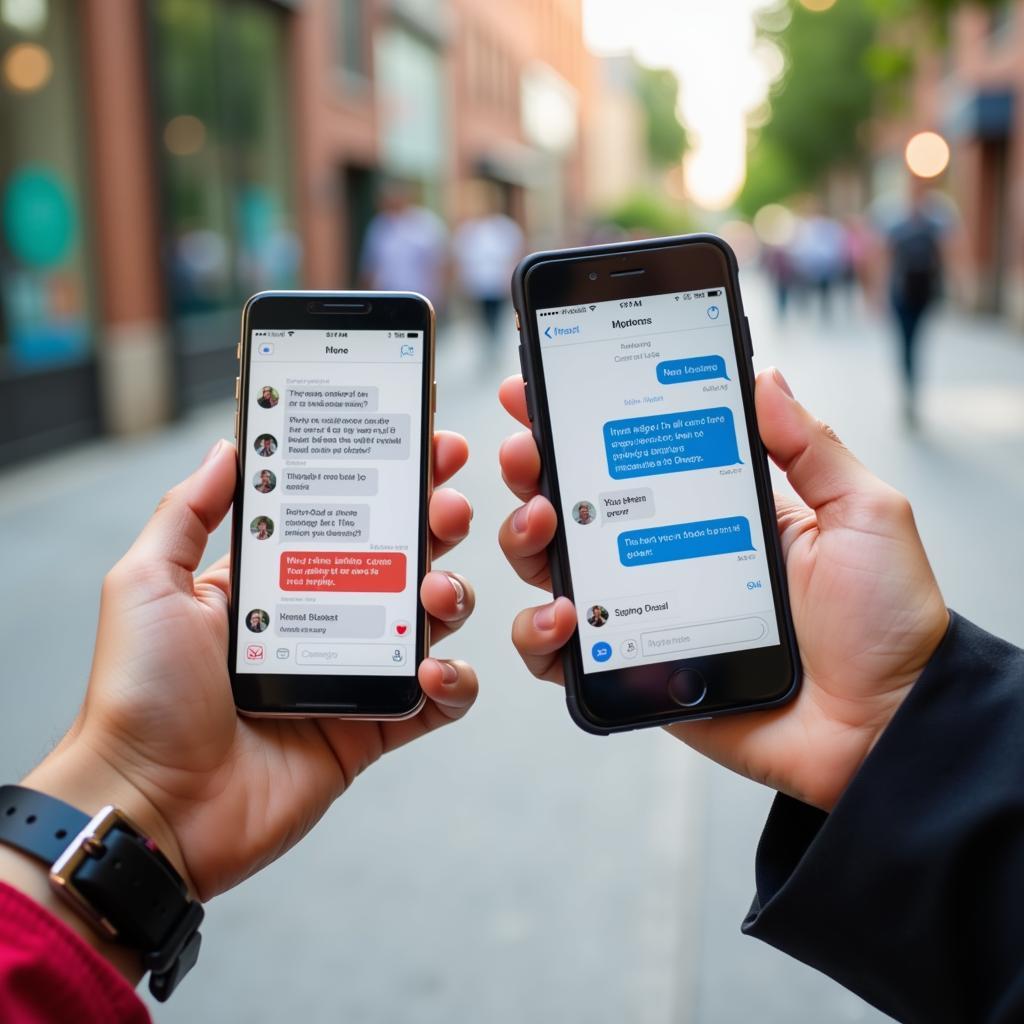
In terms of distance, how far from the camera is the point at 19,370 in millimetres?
10617

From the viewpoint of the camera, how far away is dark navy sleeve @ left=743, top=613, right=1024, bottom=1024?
1.55 metres

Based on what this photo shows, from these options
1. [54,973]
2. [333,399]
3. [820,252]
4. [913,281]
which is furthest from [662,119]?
[54,973]

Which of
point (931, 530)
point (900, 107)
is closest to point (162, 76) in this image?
point (900, 107)

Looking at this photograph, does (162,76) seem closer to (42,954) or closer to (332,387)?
(332,387)

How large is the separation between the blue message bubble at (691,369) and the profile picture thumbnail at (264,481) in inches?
26.2

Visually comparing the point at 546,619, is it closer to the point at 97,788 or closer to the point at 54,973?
the point at 97,788

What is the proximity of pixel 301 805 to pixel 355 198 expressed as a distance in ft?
68.7

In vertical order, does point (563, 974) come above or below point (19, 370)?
below

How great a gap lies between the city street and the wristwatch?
352mm

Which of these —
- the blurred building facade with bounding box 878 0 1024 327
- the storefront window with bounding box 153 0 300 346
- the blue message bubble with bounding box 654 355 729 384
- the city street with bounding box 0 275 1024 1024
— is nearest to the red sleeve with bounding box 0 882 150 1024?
the city street with bounding box 0 275 1024 1024

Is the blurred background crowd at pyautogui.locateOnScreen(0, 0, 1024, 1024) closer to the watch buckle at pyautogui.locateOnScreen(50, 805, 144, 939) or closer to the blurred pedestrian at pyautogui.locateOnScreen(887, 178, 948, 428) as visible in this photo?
the blurred pedestrian at pyautogui.locateOnScreen(887, 178, 948, 428)

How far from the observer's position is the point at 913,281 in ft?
38.4

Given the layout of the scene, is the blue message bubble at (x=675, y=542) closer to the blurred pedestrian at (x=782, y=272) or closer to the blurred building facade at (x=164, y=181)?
the blurred building facade at (x=164, y=181)

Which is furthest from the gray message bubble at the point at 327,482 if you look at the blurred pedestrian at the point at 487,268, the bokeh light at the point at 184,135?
the blurred pedestrian at the point at 487,268
